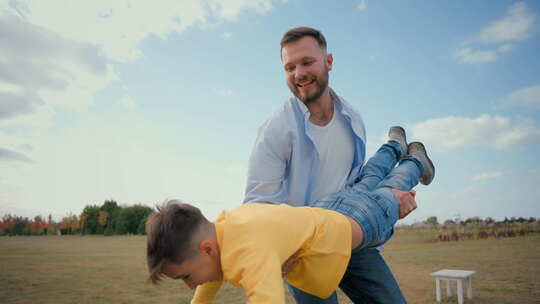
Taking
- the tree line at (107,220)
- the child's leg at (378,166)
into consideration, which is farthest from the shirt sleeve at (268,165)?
the tree line at (107,220)

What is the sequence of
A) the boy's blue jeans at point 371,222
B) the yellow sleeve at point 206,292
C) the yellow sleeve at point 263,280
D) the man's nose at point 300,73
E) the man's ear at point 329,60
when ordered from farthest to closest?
the man's ear at point 329,60 < the man's nose at point 300,73 < the boy's blue jeans at point 371,222 < the yellow sleeve at point 206,292 < the yellow sleeve at point 263,280

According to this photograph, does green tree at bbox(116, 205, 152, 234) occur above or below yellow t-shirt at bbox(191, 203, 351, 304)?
below

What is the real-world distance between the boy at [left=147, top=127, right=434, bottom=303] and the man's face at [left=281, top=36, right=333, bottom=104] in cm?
87

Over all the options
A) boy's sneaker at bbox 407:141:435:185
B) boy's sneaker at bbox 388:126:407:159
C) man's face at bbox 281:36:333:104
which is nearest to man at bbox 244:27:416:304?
man's face at bbox 281:36:333:104

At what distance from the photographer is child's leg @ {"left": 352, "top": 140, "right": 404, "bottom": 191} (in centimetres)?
284

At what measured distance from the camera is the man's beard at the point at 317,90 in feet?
9.46

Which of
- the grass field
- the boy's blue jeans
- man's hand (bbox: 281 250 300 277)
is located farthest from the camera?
the grass field

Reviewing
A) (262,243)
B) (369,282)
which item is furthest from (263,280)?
(369,282)

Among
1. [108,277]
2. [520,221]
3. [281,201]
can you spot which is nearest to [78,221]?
[108,277]

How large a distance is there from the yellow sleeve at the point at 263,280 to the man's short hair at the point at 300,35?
1.79m

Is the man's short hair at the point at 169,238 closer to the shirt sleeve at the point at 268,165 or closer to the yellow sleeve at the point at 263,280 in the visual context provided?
the yellow sleeve at the point at 263,280

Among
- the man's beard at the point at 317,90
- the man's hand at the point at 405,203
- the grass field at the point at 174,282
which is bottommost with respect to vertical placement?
the grass field at the point at 174,282

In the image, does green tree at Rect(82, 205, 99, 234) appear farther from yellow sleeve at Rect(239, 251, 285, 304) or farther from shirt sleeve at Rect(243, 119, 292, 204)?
yellow sleeve at Rect(239, 251, 285, 304)

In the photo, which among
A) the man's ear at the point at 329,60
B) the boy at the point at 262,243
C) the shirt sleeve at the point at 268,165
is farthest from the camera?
the man's ear at the point at 329,60
